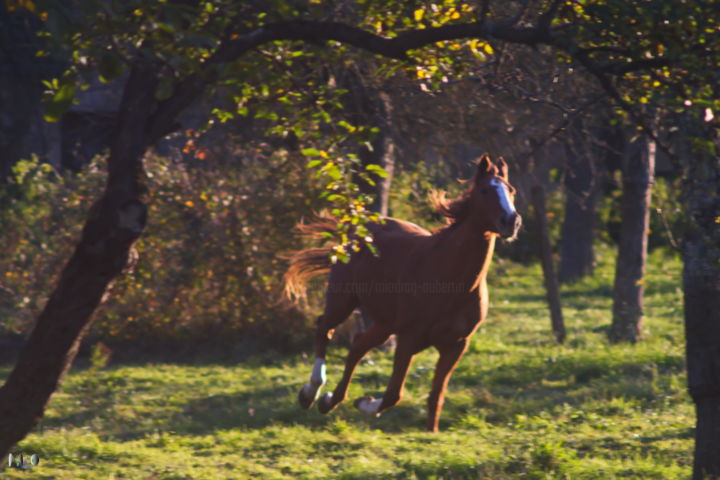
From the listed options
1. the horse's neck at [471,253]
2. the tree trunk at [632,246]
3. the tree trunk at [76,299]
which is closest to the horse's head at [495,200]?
the horse's neck at [471,253]

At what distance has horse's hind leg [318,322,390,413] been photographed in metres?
7.73

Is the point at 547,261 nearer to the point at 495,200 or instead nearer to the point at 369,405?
the point at 369,405

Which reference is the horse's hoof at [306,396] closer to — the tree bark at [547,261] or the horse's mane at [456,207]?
the horse's mane at [456,207]

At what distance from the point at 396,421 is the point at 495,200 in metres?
2.94

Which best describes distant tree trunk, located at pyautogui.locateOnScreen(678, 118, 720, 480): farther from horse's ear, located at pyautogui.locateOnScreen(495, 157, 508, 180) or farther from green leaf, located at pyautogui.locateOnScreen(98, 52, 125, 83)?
green leaf, located at pyautogui.locateOnScreen(98, 52, 125, 83)

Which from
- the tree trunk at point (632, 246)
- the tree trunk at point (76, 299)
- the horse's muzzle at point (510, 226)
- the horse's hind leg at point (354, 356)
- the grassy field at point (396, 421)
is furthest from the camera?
the tree trunk at point (632, 246)

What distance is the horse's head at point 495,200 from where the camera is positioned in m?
6.25

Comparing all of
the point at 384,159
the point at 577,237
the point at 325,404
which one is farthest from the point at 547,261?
the point at 577,237

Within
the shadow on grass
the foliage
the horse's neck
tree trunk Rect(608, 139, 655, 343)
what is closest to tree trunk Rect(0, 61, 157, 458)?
the horse's neck

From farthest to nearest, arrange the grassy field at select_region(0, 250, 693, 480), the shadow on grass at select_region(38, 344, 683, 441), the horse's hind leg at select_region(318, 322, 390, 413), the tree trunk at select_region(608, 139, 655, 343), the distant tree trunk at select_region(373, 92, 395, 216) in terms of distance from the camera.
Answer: the tree trunk at select_region(608, 139, 655, 343) < the distant tree trunk at select_region(373, 92, 395, 216) < the shadow on grass at select_region(38, 344, 683, 441) < the horse's hind leg at select_region(318, 322, 390, 413) < the grassy field at select_region(0, 250, 693, 480)

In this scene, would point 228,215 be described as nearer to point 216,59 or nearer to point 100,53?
point 216,59

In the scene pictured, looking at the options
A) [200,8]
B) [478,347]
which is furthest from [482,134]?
[200,8]

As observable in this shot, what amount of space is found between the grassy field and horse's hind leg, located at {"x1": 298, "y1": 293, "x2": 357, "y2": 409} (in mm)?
380

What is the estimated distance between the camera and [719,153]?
17.5 feet
